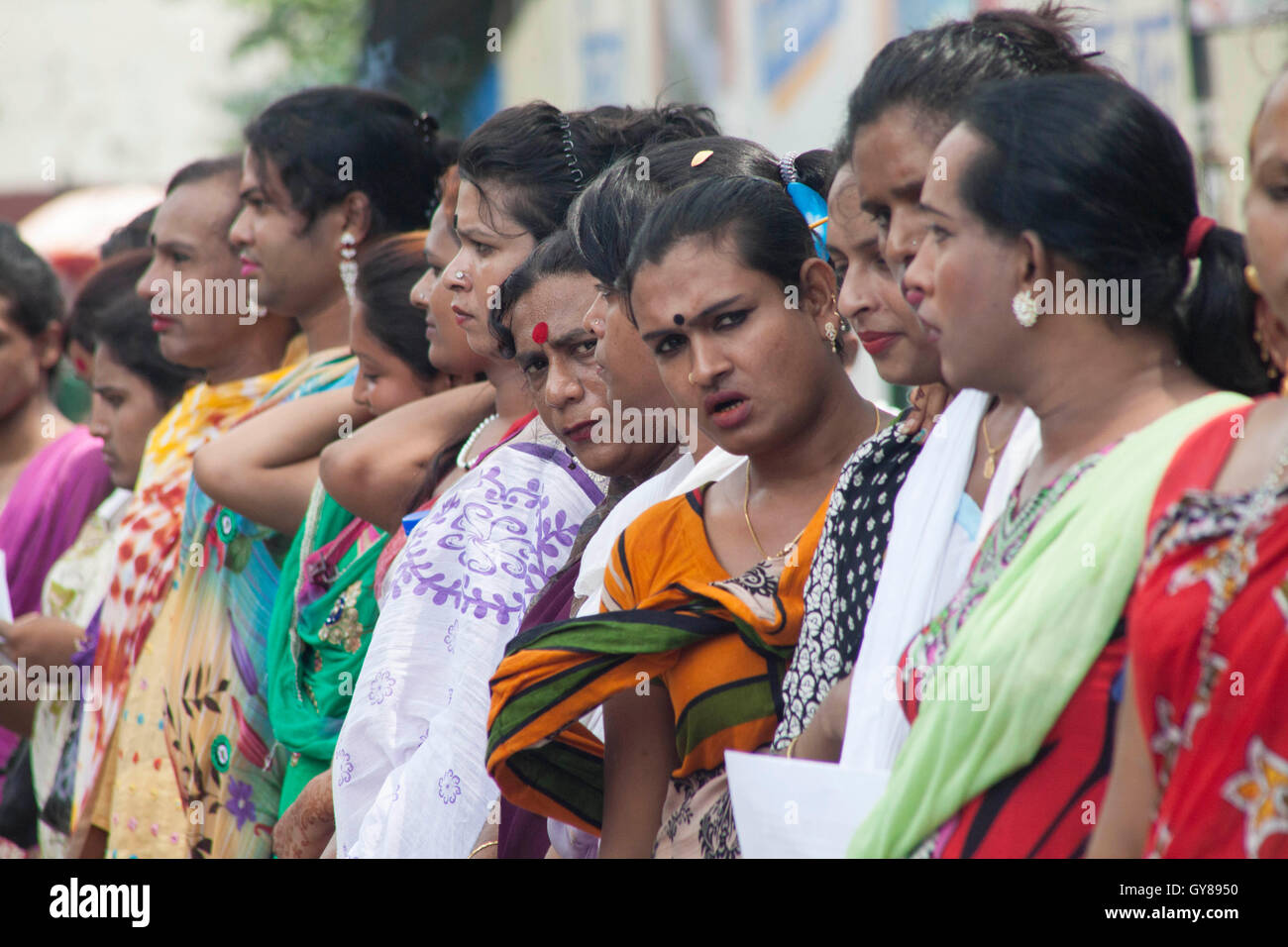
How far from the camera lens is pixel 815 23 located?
829 centimetres

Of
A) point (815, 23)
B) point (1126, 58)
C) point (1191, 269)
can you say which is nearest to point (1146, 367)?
point (1191, 269)

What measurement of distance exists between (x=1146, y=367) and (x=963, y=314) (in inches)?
8.9

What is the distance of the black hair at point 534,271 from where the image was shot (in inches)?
123

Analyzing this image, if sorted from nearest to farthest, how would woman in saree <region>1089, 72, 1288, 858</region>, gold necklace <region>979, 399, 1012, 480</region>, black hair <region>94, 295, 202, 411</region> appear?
1. woman in saree <region>1089, 72, 1288, 858</region>
2. gold necklace <region>979, 399, 1012, 480</region>
3. black hair <region>94, 295, 202, 411</region>

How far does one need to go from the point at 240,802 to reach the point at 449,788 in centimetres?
146

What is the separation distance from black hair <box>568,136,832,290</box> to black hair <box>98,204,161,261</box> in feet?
11.4

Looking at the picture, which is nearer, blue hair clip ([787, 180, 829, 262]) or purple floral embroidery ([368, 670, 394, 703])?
blue hair clip ([787, 180, 829, 262])

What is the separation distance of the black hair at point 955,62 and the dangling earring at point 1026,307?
0.50 m

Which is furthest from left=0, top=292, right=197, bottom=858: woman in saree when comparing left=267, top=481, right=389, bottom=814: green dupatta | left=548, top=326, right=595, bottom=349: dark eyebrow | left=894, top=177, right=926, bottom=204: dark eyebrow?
left=894, top=177, right=926, bottom=204: dark eyebrow

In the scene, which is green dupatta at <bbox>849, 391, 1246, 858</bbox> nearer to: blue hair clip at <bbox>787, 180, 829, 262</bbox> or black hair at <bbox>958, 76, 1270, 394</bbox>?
black hair at <bbox>958, 76, 1270, 394</bbox>

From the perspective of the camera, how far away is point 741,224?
2.57 metres

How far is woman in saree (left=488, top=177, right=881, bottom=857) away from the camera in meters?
2.38
